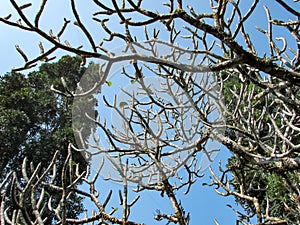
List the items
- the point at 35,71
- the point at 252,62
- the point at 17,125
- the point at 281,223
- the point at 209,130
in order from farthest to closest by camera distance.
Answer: the point at 35,71 → the point at 17,125 → the point at 209,130 → the point at 281,223 → the point at 252,62

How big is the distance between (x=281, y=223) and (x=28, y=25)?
133 cm

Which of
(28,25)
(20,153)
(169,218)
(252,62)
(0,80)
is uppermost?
(0,80)

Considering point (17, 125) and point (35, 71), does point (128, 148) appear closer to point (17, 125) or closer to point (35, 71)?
point (17, 125)

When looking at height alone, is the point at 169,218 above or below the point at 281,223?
above

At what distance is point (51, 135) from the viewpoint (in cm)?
1447

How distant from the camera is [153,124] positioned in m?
2.61

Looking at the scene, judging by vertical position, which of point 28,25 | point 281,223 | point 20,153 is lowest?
point 281,223

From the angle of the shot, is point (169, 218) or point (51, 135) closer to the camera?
point (169, 218)

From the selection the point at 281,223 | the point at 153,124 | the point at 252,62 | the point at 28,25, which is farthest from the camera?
the point at 153,124

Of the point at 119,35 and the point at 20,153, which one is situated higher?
the point at 20,153

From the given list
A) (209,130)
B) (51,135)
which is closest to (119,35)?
(209,130)

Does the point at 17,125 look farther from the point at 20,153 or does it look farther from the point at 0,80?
the point at 0,80

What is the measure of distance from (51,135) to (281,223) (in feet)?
46.5

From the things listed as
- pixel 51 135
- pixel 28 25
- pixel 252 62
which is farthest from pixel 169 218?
pixel 51 135
